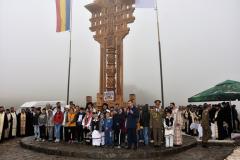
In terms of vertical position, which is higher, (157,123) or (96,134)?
(157,123)

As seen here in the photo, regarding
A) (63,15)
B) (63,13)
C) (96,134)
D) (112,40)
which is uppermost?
(63,13)

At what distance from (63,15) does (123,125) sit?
1131 centimetres

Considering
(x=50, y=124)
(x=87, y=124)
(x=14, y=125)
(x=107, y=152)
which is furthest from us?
(x=14, y=125)

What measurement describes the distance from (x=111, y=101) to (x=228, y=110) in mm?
6391

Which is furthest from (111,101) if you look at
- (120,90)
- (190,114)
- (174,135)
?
(174,135)

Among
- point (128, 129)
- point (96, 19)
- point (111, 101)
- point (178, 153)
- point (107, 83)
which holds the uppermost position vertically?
point (96, 19)

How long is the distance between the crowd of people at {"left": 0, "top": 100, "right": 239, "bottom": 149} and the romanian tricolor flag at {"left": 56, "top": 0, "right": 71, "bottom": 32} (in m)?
7.50

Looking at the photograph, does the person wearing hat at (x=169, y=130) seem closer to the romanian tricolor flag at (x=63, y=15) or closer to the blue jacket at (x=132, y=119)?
the blue jacket at (x=132, y=119)

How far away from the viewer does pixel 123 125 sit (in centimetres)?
1059

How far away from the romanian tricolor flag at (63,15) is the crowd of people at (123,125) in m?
7.50

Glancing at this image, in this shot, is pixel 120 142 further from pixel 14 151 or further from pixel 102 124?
pixel 14 151

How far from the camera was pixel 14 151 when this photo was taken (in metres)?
10.8

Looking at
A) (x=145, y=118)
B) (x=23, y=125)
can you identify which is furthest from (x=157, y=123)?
(x=23, y=125)

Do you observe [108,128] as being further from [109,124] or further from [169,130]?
[169,130]
